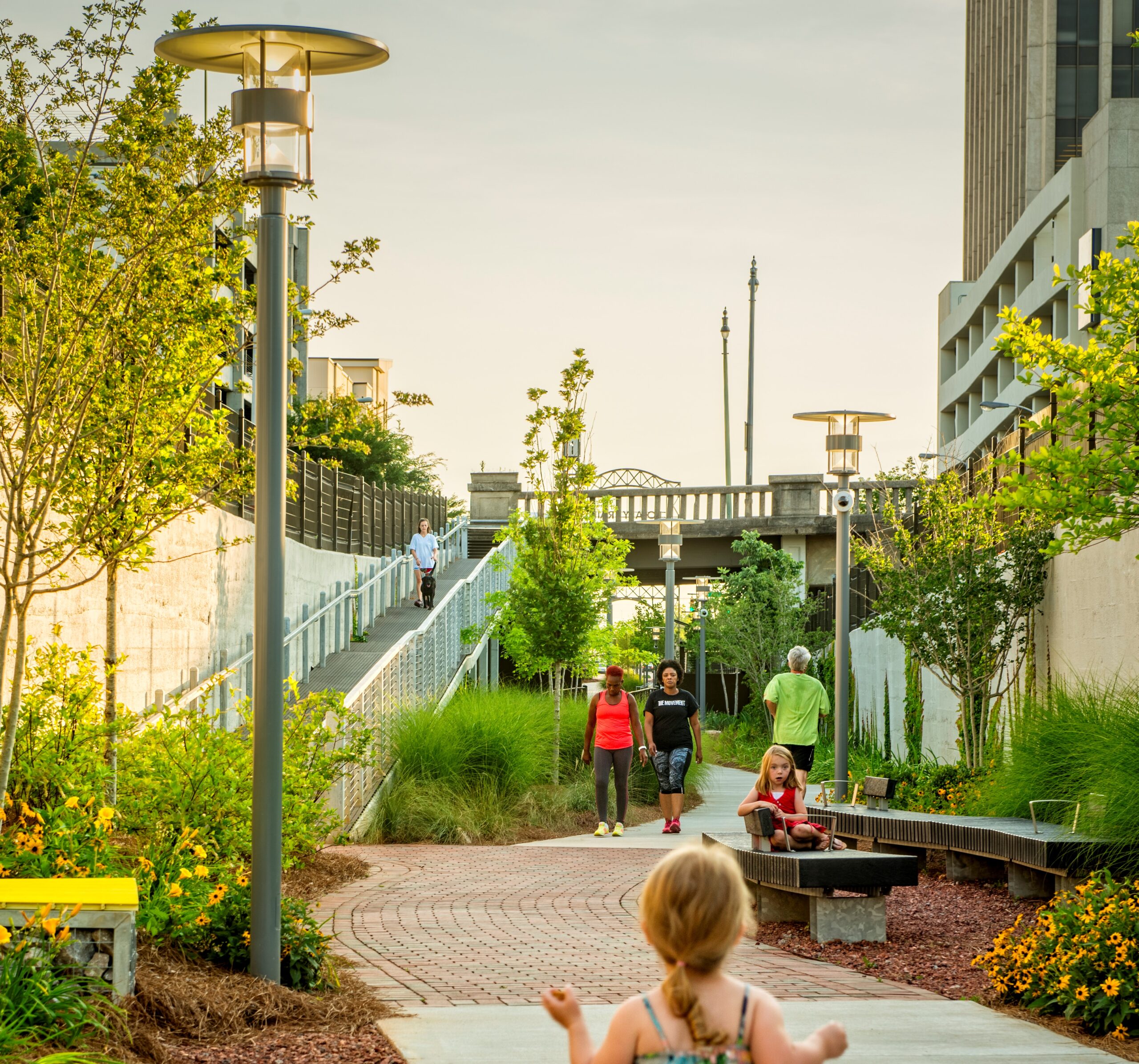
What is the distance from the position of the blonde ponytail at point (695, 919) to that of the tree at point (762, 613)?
34189 mm

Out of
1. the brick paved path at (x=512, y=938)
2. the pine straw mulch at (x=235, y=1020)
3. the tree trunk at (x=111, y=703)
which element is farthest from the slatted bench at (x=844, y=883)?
the tree trunk at (x=111, y=703)

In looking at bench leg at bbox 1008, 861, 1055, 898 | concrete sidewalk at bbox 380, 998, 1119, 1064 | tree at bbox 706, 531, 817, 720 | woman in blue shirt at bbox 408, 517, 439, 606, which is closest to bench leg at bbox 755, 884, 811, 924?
bench leg at bbox 1008, 861, 1055, 898

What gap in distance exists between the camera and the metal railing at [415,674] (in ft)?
47.3

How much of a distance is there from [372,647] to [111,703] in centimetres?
1388

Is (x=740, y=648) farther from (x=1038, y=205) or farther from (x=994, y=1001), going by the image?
(x=994, y=1001)

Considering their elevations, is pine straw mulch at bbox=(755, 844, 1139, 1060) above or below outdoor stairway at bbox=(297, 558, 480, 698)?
below

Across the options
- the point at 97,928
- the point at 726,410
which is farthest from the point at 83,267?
the point at 726,410

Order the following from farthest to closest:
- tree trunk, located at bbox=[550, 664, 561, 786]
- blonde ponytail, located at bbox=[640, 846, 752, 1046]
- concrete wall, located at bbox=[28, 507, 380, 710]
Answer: tree trunk, located at bbox=[550, 664, 561, 786] < concrete wall, located at bbox=[28, 507, 380, 710] < blonde ponytail, located at bbox=[640, 846, 752, 1046]

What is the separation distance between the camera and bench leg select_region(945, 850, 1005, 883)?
36.3 feet

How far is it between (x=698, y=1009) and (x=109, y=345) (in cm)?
656

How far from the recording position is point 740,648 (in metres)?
38.5

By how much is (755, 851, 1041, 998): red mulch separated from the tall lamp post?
187 inches

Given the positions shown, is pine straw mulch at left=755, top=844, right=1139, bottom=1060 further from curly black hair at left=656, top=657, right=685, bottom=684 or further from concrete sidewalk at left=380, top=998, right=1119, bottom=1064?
curly black hair at left=656, top=657, right=685, bottom=684

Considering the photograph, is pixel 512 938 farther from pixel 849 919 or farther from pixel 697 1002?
pixel 697 1002
